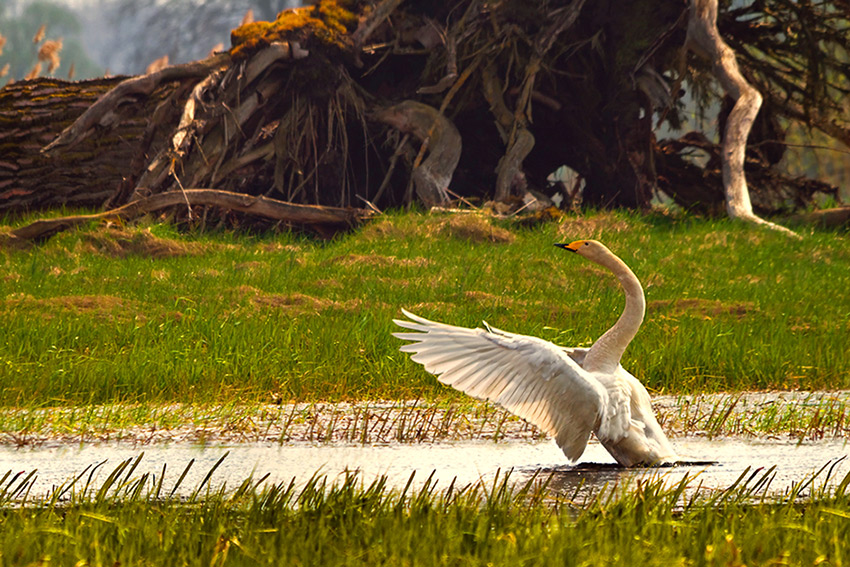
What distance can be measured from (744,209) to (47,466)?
10678 mm

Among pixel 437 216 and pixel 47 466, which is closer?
pixel 47 466

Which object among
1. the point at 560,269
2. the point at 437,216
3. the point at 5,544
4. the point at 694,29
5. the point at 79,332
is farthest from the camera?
the point at 694,29

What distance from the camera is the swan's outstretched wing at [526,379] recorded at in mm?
4359

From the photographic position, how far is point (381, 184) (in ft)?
49.9

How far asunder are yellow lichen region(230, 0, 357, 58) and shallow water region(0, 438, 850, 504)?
9964 millimetres

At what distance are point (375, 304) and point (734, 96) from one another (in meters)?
7.14

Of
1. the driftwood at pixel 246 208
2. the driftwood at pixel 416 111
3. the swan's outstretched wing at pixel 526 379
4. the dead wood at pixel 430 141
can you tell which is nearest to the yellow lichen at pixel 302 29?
the driftwood at pixel 416 111

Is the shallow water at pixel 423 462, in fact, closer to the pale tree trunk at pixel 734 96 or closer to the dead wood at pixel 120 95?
the pale tree trunk at pixel 734 96

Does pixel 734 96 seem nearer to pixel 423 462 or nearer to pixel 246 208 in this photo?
pixel 246 208

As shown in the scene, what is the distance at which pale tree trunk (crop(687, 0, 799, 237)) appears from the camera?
13.5 metres

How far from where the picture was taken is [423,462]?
4727 mm

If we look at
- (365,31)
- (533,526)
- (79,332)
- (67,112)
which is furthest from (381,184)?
(533,526)

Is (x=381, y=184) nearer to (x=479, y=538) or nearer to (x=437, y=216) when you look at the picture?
(x=437, y=216)

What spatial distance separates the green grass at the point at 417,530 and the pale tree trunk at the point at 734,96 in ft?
33.7
